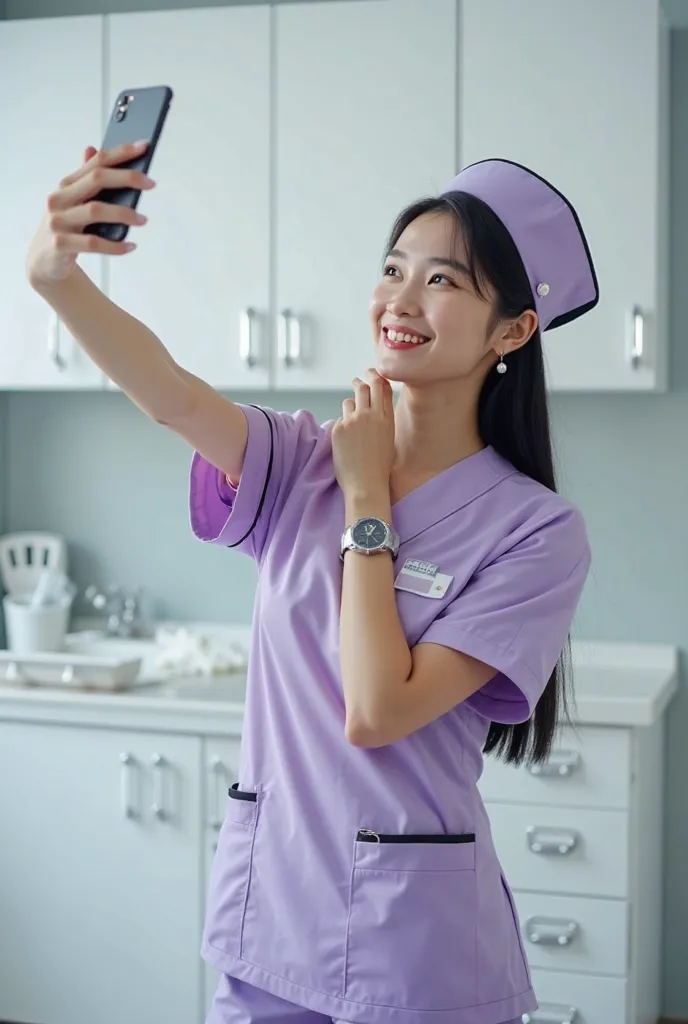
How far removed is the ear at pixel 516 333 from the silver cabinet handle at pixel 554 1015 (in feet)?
A: 4.91

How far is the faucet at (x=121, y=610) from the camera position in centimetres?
330

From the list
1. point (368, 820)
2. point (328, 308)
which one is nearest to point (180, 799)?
point (328, 308)

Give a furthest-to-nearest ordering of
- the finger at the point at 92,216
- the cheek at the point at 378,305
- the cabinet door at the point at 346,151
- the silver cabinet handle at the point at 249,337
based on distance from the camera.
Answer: the silver cabinet handle at the point at 249,337
the cabinet door at the point at 346,151
the cheek at the point at 378,305
the finger at the point at 92,216

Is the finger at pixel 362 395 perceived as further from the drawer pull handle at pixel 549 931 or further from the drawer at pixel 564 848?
the drawer pull handle at pixel 549 931

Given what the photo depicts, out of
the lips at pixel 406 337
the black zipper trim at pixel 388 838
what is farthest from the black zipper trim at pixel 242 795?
the lips at pixel 406 337

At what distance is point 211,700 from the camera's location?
8.87 ft

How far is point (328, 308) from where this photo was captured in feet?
9.23

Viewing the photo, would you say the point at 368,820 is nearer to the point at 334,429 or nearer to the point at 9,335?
the point at 334,429

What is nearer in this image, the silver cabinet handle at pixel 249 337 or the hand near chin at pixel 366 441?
the hand near chin at pixel 366 441

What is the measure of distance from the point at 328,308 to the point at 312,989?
1732 millimetres

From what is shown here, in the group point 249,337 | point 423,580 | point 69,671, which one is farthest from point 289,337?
point 423,580

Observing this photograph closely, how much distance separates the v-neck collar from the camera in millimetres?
1450

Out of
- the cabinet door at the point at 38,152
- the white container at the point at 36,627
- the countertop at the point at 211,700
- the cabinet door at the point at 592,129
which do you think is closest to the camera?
the countertop at the point at 211,700

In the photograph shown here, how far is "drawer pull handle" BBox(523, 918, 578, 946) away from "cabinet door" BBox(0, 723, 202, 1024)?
0.67 m
